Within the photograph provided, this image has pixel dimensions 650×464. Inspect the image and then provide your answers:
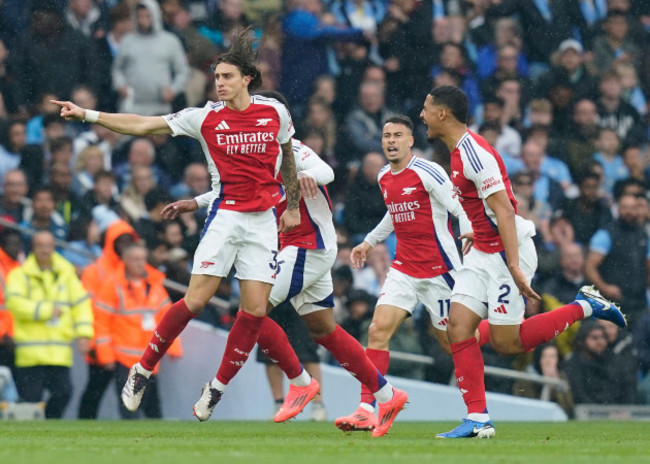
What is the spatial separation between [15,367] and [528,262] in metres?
5.84

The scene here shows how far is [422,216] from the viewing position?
10656 mm

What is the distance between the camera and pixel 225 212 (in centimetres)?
916

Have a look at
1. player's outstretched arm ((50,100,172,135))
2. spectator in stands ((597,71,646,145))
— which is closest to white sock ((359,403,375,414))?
player's outstretched arm ((50,100,172,135))

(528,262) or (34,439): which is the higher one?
(528,262)

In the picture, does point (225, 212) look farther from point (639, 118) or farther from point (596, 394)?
point (639, 118)

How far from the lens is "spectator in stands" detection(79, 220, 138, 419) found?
13.2 m

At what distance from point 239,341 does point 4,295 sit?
4.62 metres

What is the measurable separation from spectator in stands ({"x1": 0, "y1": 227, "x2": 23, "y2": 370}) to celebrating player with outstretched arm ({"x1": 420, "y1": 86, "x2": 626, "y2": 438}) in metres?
5.56

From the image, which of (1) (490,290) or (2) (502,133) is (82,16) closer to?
(2) (502,133)

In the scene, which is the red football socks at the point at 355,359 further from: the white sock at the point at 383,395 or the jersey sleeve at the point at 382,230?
the jersey sleeve at the point at 382,230

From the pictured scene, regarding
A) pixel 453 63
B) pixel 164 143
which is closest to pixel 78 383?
pixel 164 143

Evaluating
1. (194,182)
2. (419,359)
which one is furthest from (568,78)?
(194,182)

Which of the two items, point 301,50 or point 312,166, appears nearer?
point 312,166

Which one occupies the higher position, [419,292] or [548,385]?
[419,292]
